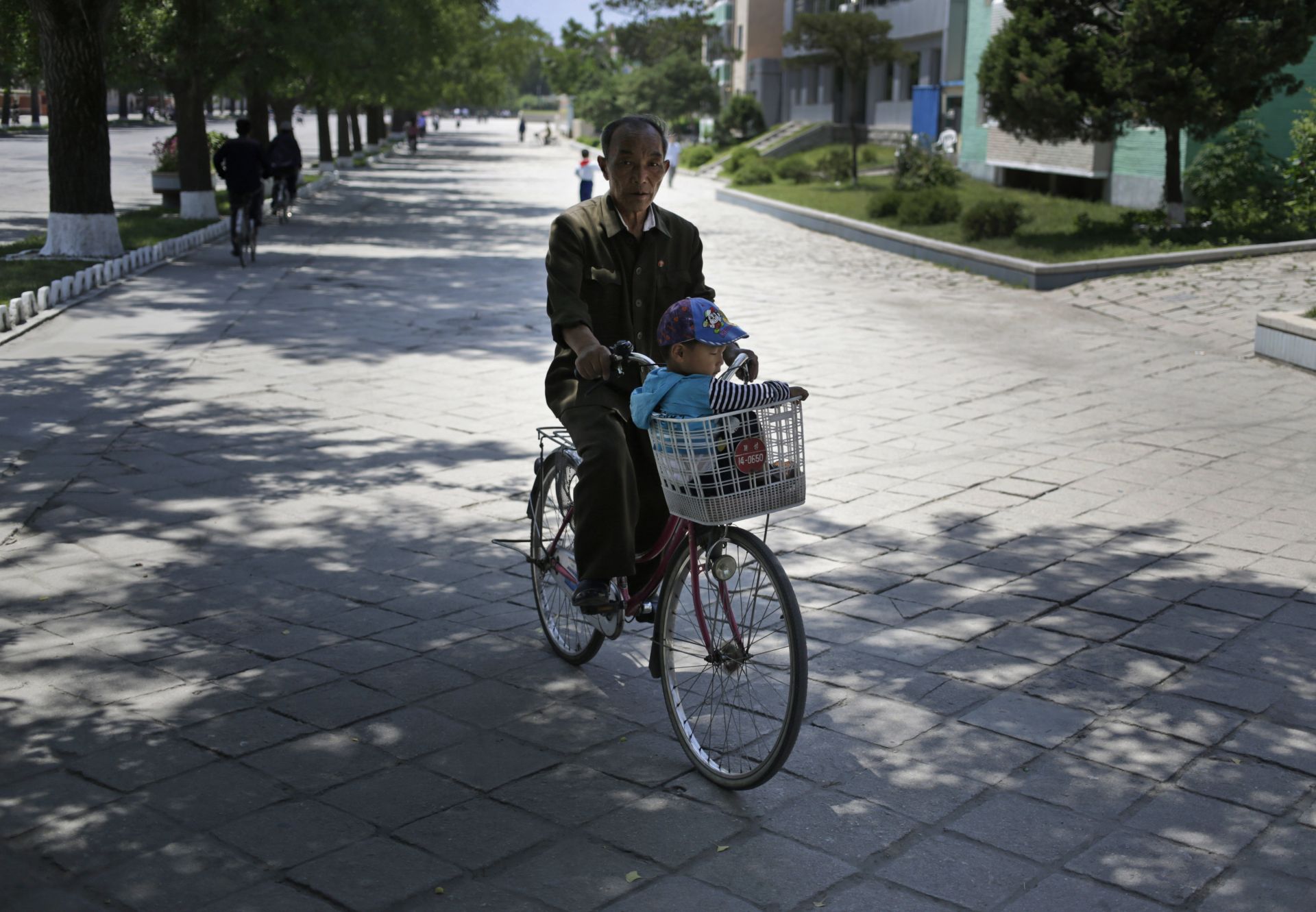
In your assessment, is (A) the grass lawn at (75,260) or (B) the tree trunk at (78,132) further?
(B) the tree trunk at (78,132)

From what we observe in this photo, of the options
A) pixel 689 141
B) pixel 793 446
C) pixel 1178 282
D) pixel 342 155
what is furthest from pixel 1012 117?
pixel 689 141

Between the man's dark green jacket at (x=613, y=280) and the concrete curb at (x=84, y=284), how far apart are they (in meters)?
8.77

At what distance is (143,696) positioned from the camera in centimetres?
444

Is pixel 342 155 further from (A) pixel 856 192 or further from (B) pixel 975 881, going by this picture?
(B) pixel 975 881

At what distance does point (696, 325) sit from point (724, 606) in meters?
0.82

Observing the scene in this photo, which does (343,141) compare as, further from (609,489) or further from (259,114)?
(609,489)

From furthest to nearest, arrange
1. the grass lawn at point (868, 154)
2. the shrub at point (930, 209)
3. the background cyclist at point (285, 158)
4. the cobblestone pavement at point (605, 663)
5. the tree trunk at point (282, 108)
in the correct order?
1. the grass lawn at point (868, 154)
2. the tree trunk at point (282, 108)
3. the background cyclist at point (285, 158)
4. the shrub at point (930, 209)
5. the cobblestone pavement at point (605, 663)

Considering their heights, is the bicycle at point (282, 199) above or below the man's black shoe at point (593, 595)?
above

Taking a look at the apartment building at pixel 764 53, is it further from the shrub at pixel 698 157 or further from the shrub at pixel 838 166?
the shrub at pixel 838 166

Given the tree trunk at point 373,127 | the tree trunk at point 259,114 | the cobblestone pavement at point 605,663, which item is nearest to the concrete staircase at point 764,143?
the tree trunk at point 373,127

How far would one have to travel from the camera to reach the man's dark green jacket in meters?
4.17

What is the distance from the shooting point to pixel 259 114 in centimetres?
2747

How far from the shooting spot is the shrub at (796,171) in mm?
37719

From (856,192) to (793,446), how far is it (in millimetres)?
28834
